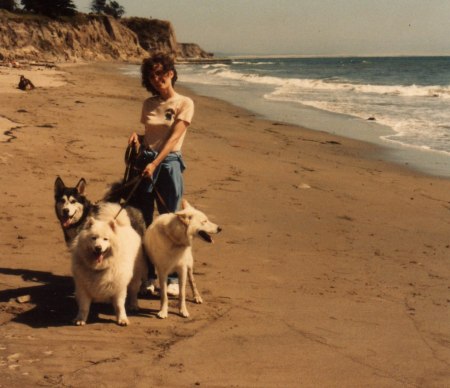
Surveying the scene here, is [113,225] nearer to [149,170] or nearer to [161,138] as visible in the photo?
[149,170]

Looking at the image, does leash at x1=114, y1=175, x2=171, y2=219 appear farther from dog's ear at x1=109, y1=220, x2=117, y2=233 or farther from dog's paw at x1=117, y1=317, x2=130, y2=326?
dog's paw at x1=117, y1=317, x2=130, y2=326

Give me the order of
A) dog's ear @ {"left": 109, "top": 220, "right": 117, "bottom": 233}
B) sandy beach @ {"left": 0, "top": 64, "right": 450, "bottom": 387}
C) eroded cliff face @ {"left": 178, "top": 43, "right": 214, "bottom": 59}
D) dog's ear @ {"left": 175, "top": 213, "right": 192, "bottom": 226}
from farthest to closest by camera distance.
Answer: eroded cliff face @ {"left": 178, "top": 43, "right": 214, "bottom": 59}
dog's ear @ {"left": 175, "top": 213, "right": 192, "bottom": 226}
dog's ear @ {"left": 109, "top": 220, "right": 117, "bottom": 233}
sandy beach @ {"left": 0, "top": 64, "right": 450, "bottom": 387}

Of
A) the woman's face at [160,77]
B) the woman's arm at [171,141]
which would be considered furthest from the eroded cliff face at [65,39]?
the woman's arm at [171,141]

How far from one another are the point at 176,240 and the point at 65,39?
249 feet

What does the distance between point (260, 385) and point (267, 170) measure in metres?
7.20

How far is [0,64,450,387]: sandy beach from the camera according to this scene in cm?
384

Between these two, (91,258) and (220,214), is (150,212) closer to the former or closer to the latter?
(91,258)

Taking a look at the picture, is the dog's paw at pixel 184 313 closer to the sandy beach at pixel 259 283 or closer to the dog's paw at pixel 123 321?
the sandy beach at pixel 259 283

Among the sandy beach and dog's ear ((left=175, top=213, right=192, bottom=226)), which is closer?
the sandy beach

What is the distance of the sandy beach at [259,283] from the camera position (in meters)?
3.84

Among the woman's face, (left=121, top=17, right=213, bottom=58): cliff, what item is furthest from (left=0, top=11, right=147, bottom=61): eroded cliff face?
the woman's face

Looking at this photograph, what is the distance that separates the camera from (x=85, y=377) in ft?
11.7

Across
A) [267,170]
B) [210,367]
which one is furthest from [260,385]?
[267,170]

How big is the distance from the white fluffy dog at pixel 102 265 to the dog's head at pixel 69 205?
26.6 inches
